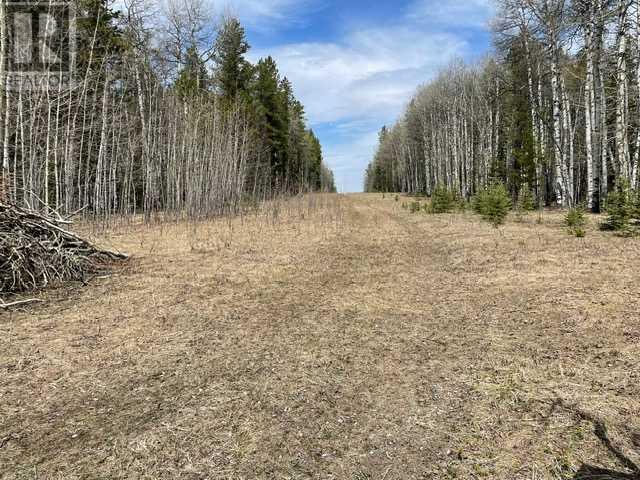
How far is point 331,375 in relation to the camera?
128 inches

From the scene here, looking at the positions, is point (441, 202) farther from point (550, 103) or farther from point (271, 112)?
point (271, 112)

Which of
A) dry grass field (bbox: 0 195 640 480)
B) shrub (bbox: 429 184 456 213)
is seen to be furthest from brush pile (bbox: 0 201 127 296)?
shrub (bbox: 429 184 456 213)

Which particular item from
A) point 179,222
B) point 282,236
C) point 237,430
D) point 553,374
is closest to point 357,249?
point 282,236

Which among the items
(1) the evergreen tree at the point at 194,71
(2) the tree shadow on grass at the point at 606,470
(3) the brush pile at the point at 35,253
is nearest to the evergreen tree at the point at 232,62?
(1) the evergreen tree at the point at 194,71

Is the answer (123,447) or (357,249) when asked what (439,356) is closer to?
(123,447)

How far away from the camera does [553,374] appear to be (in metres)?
3.08

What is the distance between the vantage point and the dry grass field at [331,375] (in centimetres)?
222

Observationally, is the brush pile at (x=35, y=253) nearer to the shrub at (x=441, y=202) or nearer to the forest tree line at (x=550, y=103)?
the forest tree line at (x=550, y=103)

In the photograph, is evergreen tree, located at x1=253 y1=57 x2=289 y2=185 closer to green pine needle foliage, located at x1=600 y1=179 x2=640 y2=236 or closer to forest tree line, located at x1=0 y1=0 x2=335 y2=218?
forest tree line, located at x1=0 y1=0 x2=335 y2=218

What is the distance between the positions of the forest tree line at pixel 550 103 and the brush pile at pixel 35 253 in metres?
Answer: 11.4

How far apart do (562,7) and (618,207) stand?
9704 mm

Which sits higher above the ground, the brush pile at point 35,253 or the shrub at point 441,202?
the shrub at point 441,202

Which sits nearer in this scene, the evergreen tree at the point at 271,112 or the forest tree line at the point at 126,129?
the forest tree line at the point at 126,129

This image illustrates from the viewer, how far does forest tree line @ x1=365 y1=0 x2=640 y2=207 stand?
41.4ft
